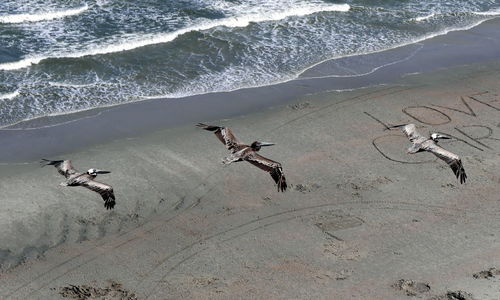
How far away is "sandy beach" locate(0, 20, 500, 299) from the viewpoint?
17234 mm

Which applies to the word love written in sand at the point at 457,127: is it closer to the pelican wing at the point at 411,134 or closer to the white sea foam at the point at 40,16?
the pelican wing at the point at 411,134

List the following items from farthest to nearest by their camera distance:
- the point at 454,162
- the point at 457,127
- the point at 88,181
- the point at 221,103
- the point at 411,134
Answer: the point at 221,103
the point at 457,127
the point at 411,134
the point at 454,162
the point at 88,181

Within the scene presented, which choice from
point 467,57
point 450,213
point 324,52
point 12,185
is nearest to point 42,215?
point 12,185

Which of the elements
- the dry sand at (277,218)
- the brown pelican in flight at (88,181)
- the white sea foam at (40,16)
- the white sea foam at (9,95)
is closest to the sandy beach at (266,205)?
the dry sand at (277,218)

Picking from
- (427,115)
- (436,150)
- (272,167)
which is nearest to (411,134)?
(436,150)

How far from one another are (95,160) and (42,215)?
318cm

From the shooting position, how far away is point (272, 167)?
18.1 meters

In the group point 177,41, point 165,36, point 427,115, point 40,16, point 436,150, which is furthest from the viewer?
point 40,16

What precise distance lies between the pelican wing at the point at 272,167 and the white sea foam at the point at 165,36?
13.4 m

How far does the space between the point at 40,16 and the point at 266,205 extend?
17499mm

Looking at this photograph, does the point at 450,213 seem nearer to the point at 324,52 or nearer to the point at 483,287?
the point at 483,287

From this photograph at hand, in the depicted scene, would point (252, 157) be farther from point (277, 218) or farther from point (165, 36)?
point (165, 36)

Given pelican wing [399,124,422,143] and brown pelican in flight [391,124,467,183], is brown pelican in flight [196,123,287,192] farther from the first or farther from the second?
pelican wing [399,124,422,143]

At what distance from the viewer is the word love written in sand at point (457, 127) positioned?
23.3m
